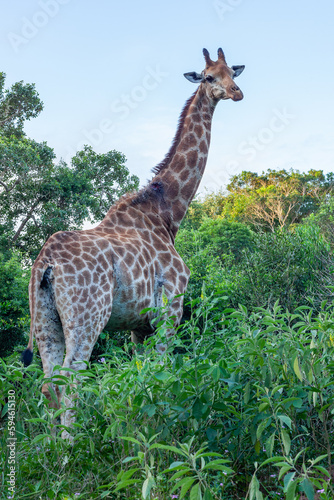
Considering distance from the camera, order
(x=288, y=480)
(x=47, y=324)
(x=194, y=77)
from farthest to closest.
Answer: (x=194, y=77), (x=47, y=324), (x=288, y=480)

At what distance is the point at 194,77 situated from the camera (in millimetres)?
7484

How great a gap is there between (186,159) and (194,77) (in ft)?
4.27

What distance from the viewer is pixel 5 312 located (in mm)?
10914

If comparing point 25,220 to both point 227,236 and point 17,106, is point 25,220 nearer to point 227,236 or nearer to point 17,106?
point 17,106

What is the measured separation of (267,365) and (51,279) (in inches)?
110

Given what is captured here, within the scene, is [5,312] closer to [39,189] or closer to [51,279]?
[51,279]

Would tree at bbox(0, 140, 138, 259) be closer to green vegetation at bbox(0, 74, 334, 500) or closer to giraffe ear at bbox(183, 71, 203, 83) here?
green vegetation at bbox(0, 74, 334, 500)

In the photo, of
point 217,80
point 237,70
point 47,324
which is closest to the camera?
point 47,324

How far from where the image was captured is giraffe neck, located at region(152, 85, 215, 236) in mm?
7008

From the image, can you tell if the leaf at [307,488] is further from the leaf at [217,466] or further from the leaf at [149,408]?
the leaf at [149,408]

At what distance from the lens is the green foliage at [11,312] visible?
1090 centimetres

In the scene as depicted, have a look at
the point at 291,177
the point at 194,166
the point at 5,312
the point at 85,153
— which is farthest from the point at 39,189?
the point at 291,177

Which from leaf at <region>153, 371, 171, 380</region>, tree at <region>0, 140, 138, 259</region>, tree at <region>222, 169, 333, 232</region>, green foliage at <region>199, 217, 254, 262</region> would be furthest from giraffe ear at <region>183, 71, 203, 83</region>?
tree at <region>222, 169, 333, 232</region>

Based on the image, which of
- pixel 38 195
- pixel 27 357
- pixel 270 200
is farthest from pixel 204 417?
pixel 270 200
